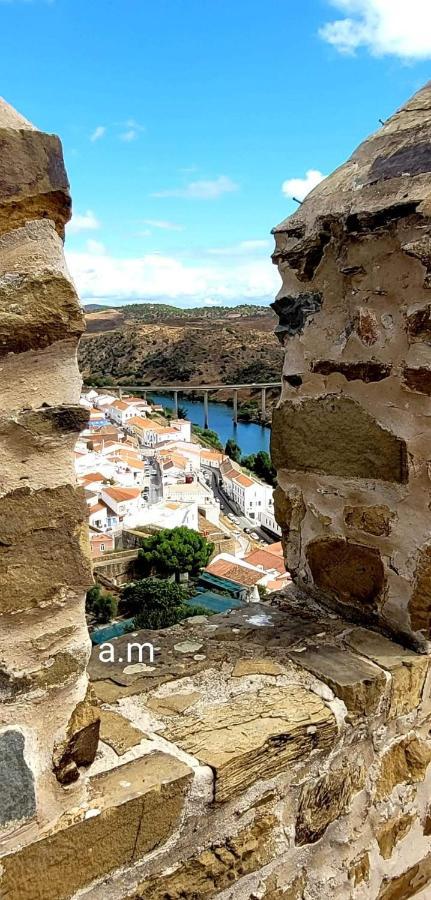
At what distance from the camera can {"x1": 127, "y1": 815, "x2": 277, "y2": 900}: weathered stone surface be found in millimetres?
1215

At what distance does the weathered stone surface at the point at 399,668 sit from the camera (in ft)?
5.36

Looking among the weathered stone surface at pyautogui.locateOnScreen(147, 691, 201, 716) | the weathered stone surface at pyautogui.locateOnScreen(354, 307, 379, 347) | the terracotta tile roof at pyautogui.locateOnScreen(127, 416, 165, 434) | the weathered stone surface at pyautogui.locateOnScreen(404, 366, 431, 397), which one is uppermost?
the weathered stone surface at pyautogui.locateOnScreen(354, 307, 379, 347)

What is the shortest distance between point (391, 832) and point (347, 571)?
0.59m

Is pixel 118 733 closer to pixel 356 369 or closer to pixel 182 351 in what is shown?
pixel 356 369

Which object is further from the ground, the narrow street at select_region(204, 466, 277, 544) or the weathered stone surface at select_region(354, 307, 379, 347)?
the weathered stone surface at select_region(354, 307, 379, 347)

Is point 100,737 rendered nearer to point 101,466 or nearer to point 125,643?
point 125,643

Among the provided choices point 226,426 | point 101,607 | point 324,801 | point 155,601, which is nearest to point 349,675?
point 324,801

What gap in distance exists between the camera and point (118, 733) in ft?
4.34

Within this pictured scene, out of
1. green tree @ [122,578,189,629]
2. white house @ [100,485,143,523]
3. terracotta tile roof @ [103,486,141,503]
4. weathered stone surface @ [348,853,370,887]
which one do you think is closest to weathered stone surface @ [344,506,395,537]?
weathered stone surface @ [348,853,370,887]

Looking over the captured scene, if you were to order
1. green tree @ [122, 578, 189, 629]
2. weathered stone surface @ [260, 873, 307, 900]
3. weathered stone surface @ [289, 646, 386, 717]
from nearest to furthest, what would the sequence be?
1. weathered stone surface @ [260, 873, 307, 900]
2. weathered stone surface @ [289, 646, 386, 717]
3. green tree @ [122, 578, 189, 629]

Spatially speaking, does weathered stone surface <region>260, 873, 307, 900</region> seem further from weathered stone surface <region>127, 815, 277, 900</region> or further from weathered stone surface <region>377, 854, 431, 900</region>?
weathered stone surface <region>377, 854, 431, 900</region>

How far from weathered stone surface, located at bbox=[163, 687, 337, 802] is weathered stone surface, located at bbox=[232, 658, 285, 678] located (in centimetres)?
6

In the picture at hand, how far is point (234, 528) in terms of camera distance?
88.2 ft

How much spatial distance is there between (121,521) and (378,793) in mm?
22312
